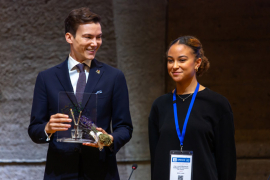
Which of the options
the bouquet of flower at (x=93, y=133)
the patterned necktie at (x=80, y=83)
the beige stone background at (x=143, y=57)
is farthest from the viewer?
Answer: the beige stone background at (x=143, y=57)

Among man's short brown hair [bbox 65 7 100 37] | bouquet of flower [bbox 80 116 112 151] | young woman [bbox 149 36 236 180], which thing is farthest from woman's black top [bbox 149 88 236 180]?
man's short brown hair [bbox 65 7 100 37]

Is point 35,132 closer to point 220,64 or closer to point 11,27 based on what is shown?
point 11,27

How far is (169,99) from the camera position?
2053 millimetres

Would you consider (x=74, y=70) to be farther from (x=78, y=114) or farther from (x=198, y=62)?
(x=198, y=62)

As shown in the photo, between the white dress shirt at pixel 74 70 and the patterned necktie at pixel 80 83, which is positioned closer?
the patterned necktie at pixel 80 83

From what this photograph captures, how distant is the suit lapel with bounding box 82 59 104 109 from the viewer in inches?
68.6

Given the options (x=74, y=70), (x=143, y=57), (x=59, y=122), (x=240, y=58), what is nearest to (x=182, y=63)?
(x=74, y=70)

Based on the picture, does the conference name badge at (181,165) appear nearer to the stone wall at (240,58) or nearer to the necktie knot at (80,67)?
the necktie knot at (80,67)

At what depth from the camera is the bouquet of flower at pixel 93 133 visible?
5.39 ft

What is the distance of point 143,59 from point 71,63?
1.48m

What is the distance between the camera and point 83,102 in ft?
5.68

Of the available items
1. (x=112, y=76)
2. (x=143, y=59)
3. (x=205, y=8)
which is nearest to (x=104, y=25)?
(x=143, y=59)

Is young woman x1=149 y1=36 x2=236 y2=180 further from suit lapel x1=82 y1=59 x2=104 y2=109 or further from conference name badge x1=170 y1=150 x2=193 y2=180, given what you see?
suit lapel x1=82 y1=59 x2=104 y2=109

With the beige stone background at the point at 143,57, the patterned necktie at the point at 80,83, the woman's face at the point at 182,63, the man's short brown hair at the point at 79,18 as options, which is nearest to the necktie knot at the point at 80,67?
the patterned necktie at the point at 80,83
